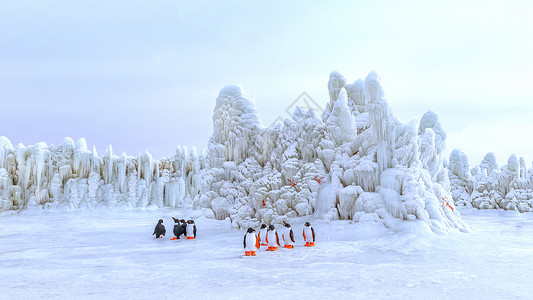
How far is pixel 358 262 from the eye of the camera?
11.5 metres

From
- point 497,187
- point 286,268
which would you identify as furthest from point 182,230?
point 497,187

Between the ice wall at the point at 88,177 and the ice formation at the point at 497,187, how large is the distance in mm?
32584

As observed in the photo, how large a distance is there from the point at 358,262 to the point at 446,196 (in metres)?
10.6

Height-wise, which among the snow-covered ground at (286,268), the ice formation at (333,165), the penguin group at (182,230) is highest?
the ice formation at (333,165)

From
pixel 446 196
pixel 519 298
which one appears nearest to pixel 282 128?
pixel 446 196

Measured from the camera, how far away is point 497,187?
127 feet

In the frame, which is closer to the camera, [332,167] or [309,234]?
[309,234]

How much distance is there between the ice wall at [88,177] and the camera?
42094 millimetres

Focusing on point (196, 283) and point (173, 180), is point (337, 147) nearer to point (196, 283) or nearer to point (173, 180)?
point (196, 283)

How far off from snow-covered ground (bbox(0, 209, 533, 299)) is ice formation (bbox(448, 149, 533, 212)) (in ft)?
77.4

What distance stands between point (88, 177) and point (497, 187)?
4725 centimetres

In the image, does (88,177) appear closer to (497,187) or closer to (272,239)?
(272,239)

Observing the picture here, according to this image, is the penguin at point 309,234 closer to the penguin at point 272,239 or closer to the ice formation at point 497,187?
the penguin at point 272,239

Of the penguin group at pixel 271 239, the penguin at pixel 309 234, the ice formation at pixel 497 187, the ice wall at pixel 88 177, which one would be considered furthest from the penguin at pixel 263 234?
the ice wall at pixel 88 177
